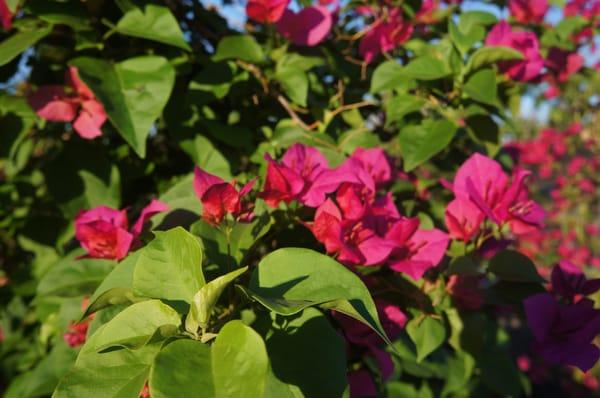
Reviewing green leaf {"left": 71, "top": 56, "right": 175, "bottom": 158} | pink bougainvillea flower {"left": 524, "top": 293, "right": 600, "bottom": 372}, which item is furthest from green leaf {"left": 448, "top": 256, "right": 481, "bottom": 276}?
green leaf {"left": 71, "top": 56, "right": 175, "bottom": 158}

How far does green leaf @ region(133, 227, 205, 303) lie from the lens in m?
0.51

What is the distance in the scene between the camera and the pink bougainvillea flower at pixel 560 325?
A: 68 cm

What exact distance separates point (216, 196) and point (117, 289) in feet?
0.50

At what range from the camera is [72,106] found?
2.89 ft

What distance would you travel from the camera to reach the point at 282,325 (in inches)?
21.5

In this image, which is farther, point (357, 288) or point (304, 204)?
point (304, 204)

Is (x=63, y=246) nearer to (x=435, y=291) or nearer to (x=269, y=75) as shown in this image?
(x=269, y=75)

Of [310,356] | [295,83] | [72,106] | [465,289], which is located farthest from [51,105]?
[465,289]

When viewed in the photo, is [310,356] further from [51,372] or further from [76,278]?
[51,372]

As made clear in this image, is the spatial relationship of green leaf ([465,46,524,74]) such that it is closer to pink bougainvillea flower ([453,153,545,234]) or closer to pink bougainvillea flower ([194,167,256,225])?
pink bougainvillea flower ([453,153,545,234])

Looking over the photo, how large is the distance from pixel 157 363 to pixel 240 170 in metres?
0.69

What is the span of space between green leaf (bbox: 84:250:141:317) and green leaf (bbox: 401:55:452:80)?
563 millimetres

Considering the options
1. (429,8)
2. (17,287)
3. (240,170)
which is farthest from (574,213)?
(17,287)

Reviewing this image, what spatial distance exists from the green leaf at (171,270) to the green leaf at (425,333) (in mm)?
370
